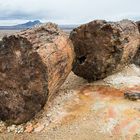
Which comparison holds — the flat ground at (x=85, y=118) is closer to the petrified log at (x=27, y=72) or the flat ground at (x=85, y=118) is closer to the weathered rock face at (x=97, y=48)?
the petrified log at (x=27, y=72)

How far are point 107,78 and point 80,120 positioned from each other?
3410 mm

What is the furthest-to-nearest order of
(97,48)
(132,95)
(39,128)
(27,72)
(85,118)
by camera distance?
(97,48) < (132,95) < (85,118) < (27,72) < (39,128)

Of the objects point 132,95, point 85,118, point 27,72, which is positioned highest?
point 27,72

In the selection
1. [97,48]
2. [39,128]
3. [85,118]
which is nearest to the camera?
[39,128]

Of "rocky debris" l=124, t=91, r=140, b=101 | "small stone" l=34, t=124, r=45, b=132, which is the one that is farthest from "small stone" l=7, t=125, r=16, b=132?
"rocky debris" l=124, t=91, r=140, b=101

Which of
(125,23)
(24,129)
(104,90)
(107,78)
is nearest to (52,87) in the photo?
(24,129)

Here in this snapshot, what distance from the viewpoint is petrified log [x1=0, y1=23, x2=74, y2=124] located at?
10.6 m

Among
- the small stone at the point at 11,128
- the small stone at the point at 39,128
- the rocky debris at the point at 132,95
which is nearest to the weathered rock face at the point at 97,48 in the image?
the rocky debris at the point at 132,95

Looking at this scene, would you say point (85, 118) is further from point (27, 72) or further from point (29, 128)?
point (27, 72)

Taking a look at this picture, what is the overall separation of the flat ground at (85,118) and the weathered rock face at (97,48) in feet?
3.02

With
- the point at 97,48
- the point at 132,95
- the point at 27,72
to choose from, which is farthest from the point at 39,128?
the point at 97,48

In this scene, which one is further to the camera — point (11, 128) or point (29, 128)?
point (11, 128)

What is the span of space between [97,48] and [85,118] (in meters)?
3.38

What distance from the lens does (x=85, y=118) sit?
10.8 meters
